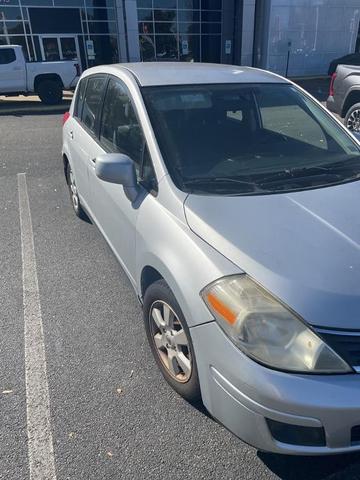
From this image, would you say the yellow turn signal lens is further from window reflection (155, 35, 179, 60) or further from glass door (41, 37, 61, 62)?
window reflection (155, 35, 179, 60)

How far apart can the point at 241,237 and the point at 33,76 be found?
14781mm

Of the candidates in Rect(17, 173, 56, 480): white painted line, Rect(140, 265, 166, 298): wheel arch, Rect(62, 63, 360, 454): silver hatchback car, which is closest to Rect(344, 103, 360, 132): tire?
Rect(62, 63, 360, 454): silver hatchback car

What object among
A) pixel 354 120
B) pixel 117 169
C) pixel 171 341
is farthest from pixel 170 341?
pixel 354 120

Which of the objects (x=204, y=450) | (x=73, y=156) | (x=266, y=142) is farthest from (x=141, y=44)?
(x=204, y=450)

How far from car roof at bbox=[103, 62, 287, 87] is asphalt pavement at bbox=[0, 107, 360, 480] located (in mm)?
1716

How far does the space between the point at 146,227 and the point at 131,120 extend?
888 millimetres

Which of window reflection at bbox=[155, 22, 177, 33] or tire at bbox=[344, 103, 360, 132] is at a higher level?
window reflection at bbox=[155, 22, 177, 33]

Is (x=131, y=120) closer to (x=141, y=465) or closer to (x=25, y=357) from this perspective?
(x=25, y=357)

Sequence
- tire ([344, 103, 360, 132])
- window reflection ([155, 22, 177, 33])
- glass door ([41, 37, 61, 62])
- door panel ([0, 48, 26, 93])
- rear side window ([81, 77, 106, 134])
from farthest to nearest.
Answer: window reflection ([155, 22, 177, 33]) → glass door ([41, 37, 61, 62]) → door panel ([0, 48, 26, 93]) → tire ([344, 103, 360, 132]) → rear side window ([81, 77, 106, 134])

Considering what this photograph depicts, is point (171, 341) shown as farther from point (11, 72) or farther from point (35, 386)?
point (11, 72)

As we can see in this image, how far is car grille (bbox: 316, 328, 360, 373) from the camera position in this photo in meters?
1.62

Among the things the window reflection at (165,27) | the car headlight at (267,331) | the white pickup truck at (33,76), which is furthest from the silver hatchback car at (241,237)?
the window reflection at (165,27)

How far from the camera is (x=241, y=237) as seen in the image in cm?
195

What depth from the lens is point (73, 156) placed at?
14.0 feet
